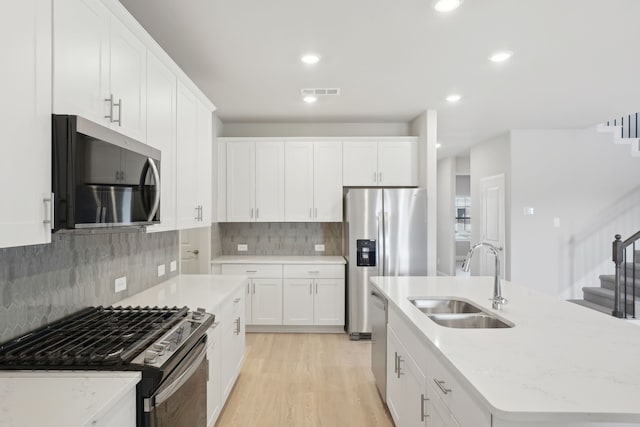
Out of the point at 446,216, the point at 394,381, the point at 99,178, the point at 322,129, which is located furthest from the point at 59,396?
the point at 446,216

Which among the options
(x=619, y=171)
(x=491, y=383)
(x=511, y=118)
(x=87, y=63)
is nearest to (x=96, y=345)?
(x=87, y=63)

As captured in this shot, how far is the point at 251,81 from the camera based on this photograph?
354 cm

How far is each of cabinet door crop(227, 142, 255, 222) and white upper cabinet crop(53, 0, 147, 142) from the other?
8.66ft

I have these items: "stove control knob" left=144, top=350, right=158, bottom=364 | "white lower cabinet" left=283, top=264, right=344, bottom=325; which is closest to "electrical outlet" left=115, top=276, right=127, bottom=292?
"stove control knob" left=144, top=350, right=158, bottom=364

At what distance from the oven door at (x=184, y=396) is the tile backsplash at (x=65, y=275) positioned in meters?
0.69

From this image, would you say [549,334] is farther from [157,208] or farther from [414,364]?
[157,208]

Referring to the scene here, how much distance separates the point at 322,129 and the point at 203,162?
7.42 ft

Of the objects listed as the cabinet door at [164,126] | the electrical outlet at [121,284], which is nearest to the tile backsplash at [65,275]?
the electrical outlet at [121,284]

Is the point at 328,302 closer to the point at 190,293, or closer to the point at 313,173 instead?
the point at 313,173

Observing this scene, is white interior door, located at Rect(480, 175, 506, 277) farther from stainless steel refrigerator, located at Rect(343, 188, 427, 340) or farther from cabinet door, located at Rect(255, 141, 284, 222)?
cabinet door, located at Rect(255, 141, 284, 222)

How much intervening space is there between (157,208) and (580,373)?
78.2 inches

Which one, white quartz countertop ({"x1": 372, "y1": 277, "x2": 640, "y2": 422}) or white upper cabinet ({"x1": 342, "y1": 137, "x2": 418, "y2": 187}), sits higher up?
white upper cabinet ({"x1": 342, "y1": 137, "x2": 418, "y2": 187})

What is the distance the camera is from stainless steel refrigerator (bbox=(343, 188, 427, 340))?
14.2 feet

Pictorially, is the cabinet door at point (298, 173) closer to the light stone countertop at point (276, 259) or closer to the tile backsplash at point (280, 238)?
the tile backsplash at point (280, 238)
